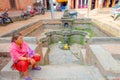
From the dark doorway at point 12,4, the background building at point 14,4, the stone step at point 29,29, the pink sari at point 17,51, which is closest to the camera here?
the pink sari at point 17,51

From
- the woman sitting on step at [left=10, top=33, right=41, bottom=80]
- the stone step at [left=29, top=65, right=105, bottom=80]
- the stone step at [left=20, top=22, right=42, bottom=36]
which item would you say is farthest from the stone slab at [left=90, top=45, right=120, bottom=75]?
the stone step at [left=20, top=22, right=42, bottom=36]

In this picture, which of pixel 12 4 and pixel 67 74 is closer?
pixel 67 74

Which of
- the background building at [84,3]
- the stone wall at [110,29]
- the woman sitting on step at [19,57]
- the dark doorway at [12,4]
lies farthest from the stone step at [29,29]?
the background building at [84,3]

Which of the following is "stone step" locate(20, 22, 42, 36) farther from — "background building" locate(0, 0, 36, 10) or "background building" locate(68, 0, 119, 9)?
"background building" locate(68, 0, 119, 9)

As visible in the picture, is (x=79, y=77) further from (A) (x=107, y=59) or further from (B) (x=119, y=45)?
(B) (x=119, y=45)

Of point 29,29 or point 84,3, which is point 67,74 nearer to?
point 29,29

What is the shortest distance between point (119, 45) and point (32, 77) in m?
4.09

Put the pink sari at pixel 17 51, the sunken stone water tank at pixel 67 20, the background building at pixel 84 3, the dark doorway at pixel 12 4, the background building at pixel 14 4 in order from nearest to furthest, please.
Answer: the pink sari at pixel 17 51 → the sunken stone water tank at pixel 67 20 → the background building at pixel 14 4 → the dark doorway at pixel 12 4 → the background building at pixel 84 3

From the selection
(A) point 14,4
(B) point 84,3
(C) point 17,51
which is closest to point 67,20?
(A) point 14,4

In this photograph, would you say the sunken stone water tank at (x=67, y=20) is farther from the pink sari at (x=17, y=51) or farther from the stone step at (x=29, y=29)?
the pink sari at (x=17, y=51)

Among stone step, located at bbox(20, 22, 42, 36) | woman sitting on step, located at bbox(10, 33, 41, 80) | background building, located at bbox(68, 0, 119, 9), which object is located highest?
background building, located at bbox(68, 0, 119, 9)

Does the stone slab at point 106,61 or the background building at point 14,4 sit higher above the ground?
the background building at point 14,4

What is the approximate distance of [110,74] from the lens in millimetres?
Answer: 3020

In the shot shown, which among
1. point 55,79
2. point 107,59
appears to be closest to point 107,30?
point 107,59
